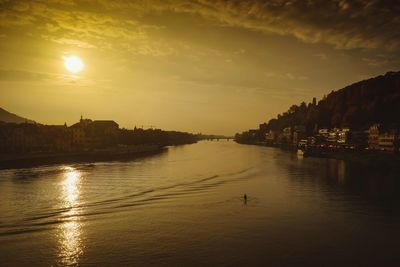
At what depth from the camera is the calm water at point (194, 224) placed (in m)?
17.7

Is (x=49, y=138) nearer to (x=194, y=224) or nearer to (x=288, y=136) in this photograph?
(x=194, y=224)

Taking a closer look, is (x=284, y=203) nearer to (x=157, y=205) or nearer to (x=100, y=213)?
(x=157, y=205)

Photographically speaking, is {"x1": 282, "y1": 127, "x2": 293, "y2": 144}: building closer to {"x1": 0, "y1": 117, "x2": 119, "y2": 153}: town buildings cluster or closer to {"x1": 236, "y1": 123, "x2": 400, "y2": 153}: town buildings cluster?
{"x1": 236, "y1": 123, "x2": 400, "y2": 153}: town buildings cluster

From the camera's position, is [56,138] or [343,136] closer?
[56,138]

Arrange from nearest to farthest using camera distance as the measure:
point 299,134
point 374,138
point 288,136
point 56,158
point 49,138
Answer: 1. point 56,158
2. point 49,138
3. point 374,138
4. point 299,134
5. point 288,136

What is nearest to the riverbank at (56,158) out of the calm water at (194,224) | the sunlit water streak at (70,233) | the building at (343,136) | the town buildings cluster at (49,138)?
the town buildings cluster at (49,138)

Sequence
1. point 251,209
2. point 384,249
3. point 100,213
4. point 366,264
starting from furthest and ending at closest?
point 251,209
point 100,213
point 384,249
point 366,264

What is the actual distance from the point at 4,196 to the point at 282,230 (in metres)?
24.4

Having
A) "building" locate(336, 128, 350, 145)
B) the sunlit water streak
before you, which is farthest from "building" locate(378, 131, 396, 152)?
the sunlit water streak

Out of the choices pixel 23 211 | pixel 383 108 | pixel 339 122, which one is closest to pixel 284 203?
pixel 23 211

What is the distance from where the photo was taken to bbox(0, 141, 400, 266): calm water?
695 inches

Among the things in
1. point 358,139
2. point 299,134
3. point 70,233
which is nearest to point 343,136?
point 358,139

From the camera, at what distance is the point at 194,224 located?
23.3m

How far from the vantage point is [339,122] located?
499 feet
